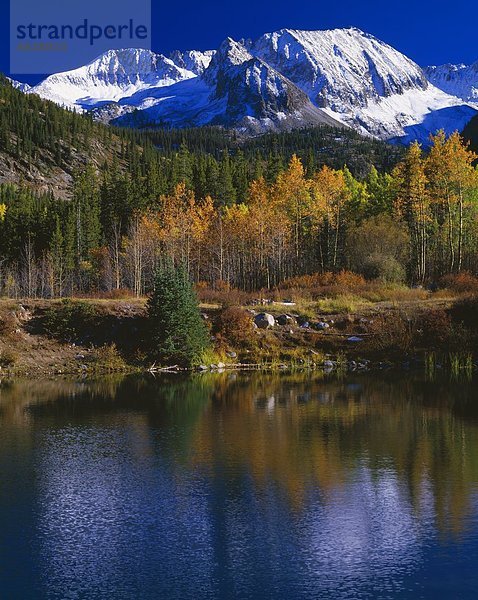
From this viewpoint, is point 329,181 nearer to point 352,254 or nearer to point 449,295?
point 352,254

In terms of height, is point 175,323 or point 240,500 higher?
point 175,323

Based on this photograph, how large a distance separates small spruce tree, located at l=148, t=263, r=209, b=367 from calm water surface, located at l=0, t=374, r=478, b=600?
12878 millimetres

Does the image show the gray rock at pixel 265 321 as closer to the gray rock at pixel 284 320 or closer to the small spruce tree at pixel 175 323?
the gray rock at pixel 284 320

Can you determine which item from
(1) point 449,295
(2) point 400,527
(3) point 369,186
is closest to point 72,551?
(2) point 400,527

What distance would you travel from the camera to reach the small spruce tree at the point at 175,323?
148 feet

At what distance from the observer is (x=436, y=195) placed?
61.0 metres

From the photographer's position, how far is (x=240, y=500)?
1770cm

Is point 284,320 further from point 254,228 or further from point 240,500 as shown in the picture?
point 240,500

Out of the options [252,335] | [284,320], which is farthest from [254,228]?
[252,335]

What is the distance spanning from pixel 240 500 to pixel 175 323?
28009 mm

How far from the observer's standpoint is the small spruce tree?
45.2 meters

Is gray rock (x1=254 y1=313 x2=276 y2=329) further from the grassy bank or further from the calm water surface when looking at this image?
the calm water surface

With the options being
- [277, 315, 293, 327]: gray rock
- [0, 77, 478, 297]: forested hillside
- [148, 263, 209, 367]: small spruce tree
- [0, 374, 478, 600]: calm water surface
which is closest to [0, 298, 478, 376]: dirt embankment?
[277, 315, 293, 327]: gray rock

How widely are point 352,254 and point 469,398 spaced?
1363 inches
